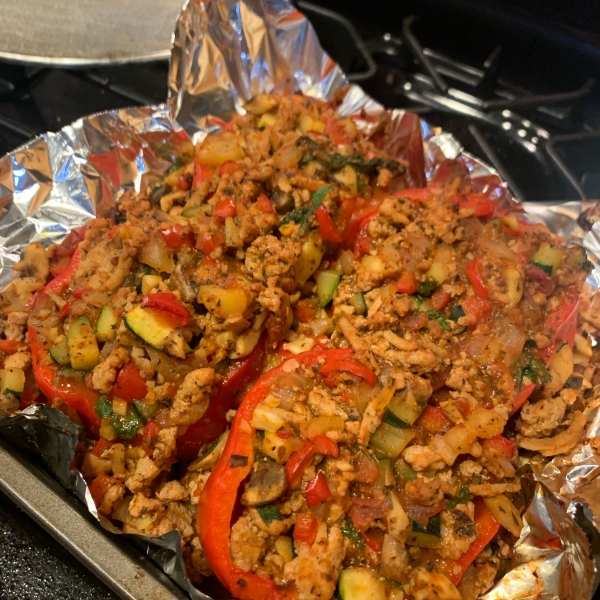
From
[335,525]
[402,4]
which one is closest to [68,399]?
[335,525]

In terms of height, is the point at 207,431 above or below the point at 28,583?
above

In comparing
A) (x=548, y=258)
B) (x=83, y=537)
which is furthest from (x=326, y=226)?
(x=83, y=537)

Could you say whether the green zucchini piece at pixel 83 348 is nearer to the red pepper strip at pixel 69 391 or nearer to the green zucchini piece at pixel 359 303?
the red pepper strip at pixel 69 391

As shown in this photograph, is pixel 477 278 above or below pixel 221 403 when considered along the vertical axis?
above

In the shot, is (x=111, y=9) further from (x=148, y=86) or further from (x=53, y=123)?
(x=53, y=123)

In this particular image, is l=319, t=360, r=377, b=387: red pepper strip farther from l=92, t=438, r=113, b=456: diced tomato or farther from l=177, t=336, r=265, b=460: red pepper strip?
l=92, t=438, r=113, b=456: diced tomato

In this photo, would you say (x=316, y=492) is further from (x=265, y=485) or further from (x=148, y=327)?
(x=148, y=327)
